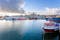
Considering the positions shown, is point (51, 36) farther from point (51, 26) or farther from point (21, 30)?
point (21, 30)

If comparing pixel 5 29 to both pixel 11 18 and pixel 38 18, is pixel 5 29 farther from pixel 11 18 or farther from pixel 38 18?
pixel 38 18

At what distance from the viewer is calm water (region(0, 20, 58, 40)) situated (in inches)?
61.9

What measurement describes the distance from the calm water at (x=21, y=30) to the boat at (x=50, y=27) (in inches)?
2.7

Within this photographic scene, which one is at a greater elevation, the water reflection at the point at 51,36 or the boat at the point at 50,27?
the boat at the point at 50,27

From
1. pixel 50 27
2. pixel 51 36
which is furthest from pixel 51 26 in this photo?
pixel 51 36

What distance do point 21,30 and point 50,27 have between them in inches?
19.7

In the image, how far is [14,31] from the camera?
5.20 ft

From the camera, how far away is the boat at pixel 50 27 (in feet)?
5.03

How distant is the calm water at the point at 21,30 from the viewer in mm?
1572

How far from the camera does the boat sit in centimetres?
153

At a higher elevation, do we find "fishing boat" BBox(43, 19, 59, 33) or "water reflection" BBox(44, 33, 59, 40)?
"fishing boat" BBox(43, 19, 59, 33)

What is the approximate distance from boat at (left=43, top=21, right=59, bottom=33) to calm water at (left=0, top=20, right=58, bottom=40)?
69 mm

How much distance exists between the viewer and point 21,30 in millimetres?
1601

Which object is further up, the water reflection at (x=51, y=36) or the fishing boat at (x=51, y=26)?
the fishing boat at (x=51, y=26)
